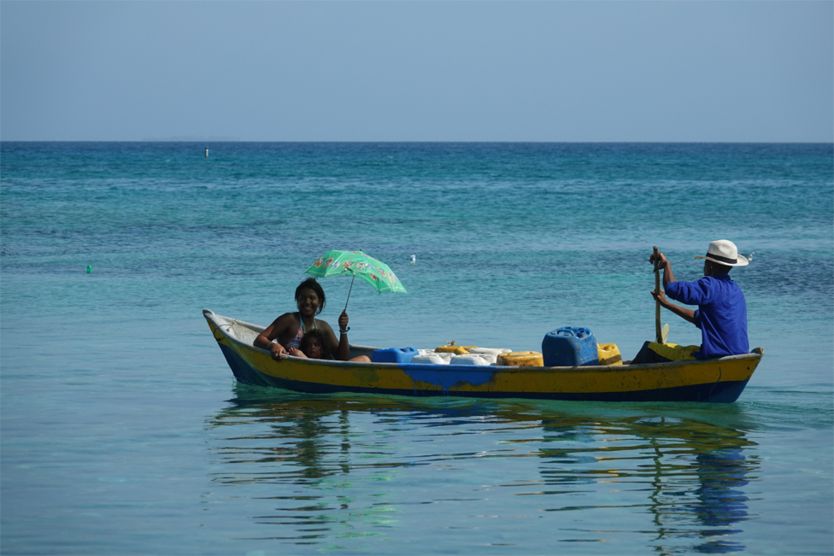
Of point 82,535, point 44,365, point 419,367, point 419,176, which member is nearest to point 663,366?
point 419,367

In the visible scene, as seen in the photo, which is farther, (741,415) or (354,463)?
(741,415)

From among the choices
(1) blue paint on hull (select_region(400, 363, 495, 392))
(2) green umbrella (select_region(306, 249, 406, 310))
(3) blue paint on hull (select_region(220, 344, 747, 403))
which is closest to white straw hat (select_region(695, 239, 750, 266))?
(3) blue paint on hull (select_region(220, 344, 747, 403))

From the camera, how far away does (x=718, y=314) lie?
1198 centimetres

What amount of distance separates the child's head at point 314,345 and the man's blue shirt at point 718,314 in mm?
3755

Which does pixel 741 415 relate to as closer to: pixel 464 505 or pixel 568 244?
pixel 464 505

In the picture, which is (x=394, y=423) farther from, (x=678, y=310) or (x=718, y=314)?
(x=718, y=314)

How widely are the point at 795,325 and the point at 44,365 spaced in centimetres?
983

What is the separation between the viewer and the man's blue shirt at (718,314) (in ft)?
38.8

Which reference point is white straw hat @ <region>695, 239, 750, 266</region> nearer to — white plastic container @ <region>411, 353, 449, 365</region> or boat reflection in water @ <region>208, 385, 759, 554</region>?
boat reflection in water @ <region>208, 385, 759, 554</region>

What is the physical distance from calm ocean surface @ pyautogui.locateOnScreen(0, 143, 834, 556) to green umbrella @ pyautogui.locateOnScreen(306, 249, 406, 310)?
49.4 inches

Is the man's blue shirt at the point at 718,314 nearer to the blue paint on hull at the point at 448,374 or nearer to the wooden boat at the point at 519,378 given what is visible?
the wooden boat at the point at 519,378

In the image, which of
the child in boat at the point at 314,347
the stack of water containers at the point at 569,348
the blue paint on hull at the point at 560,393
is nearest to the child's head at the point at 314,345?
the child in boat at the point at 314,347

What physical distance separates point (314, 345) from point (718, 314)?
408 centimetres

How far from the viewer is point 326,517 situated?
350 inches
